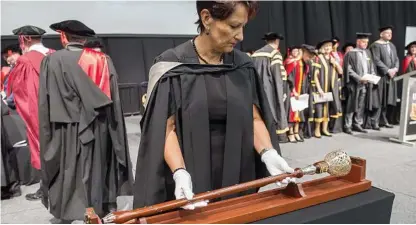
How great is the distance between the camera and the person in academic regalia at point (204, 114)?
1.22m

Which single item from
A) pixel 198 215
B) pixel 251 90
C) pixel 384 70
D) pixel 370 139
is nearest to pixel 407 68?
pixel 384 70

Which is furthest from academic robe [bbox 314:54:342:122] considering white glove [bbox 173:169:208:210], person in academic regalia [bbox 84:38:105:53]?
white glove [bbox 173:169:208:210]

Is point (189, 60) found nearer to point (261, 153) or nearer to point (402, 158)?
point (261, 153)

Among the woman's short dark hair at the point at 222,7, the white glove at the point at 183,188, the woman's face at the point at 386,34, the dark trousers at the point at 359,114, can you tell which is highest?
the woman's short dark hair at the point at 222,7

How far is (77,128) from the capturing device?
8.14 feet

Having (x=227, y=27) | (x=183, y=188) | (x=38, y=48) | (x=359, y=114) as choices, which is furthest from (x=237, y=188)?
(x=359, y=114)

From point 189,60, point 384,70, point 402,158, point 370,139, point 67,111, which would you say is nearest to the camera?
point 189,60

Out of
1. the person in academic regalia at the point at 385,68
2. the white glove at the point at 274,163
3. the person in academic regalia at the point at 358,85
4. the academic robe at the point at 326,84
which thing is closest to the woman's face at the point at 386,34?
the person in academic regalia at the point at 385,68

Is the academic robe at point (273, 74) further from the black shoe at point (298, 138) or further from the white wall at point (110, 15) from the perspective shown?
the white wall at point (110, 15)

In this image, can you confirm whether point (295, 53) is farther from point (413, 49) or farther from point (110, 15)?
point (110, 15)

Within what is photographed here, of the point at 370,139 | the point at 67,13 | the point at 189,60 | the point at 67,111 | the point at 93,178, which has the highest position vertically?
the point at 67,13

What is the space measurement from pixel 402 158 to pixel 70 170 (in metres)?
3.37

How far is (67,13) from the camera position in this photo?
6.89 meters

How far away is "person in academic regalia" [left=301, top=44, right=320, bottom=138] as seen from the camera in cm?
515
